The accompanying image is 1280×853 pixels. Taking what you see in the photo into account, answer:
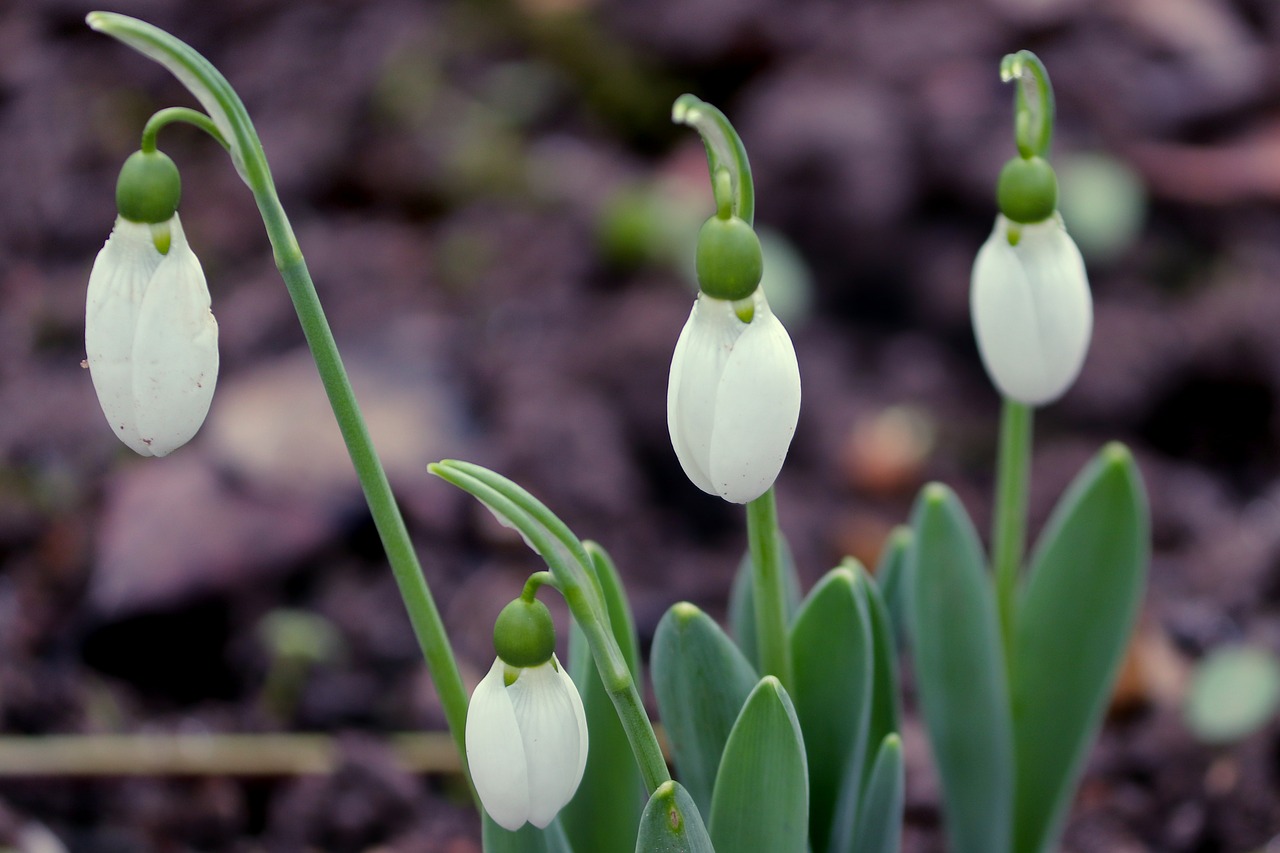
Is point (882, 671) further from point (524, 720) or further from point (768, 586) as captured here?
point (524, 720)

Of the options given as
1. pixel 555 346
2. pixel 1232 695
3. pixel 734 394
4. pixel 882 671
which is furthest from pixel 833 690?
pixel 555 346

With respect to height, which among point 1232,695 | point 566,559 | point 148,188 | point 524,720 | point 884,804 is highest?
point 148,188

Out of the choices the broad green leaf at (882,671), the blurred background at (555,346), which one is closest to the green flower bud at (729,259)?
the broad green leaf at (882,671)

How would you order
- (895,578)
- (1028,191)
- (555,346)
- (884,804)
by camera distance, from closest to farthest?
(1028,191), (884,804), (895,578), (555,346)

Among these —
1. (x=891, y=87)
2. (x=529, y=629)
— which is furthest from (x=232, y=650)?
(x=891, y=87)

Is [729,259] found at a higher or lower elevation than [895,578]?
higher

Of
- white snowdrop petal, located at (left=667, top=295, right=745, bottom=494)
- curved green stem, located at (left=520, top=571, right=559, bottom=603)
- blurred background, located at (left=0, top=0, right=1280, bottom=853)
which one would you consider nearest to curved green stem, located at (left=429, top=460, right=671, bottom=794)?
curved green stem, located at (left=520, top=571, right=559, bottom=603)

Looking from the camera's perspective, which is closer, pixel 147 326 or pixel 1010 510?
pixel 147 326
